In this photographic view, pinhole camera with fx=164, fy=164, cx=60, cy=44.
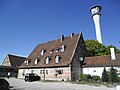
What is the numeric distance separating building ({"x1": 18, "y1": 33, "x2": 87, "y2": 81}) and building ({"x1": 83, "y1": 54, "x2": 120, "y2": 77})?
1.90 meters

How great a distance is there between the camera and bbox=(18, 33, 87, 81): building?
33.2 m

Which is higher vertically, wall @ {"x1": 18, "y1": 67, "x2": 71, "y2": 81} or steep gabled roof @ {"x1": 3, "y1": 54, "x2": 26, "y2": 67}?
steep gabled roof @ {"x1": 3, "y1": 54, "x2": 26, "y2": 67}

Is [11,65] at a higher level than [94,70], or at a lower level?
higher

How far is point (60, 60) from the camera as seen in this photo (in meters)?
35.2

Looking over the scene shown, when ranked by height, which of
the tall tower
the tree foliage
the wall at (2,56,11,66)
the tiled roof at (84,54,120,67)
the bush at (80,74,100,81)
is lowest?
the bush at (80,74,100,81)

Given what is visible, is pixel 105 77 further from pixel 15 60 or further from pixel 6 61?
pixel 6 61

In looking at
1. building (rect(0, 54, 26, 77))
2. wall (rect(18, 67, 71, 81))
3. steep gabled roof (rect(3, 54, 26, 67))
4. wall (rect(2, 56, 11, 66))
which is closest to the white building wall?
wall (rect(18, 67, 71, 81))

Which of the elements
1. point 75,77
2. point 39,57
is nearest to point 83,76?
point 75,77

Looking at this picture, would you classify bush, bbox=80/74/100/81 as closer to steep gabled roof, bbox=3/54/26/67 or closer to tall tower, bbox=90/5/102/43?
tall tower, bbox=90/5/102/43

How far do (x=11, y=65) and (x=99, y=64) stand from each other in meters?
41.2

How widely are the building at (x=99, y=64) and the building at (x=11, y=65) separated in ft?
118

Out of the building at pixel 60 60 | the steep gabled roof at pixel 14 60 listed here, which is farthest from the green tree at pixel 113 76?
Answer: the steep gabled roof at pixel 14 60

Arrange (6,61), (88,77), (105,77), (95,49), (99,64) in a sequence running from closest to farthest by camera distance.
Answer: (105,77), (88,77), (99,64), (95,49), (6,61)

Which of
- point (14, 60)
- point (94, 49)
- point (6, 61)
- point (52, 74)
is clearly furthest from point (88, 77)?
point (6, 61)
